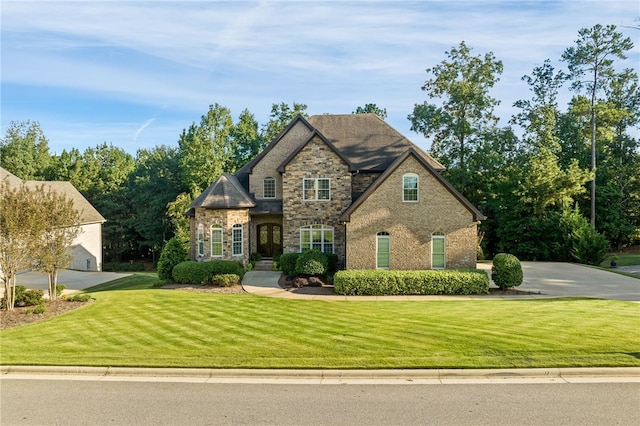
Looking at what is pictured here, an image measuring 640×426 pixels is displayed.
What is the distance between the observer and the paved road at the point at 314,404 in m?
7.94

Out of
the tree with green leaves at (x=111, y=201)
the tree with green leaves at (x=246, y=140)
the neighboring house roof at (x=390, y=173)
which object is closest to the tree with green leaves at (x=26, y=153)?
the tree with green leaves at (x=111, y=201)

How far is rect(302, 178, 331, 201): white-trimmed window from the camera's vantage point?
1067 inches

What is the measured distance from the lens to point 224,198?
86.2 ft

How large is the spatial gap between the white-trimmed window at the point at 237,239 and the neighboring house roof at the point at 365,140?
8.34m

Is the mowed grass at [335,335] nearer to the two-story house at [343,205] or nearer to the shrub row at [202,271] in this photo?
the shrub row at [202,271]

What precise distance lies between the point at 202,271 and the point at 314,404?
15.5 m

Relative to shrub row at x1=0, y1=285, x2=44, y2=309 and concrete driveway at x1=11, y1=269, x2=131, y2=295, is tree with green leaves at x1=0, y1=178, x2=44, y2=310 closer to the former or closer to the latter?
shrub row at x1=0, y1=285, x2=44, y2=309

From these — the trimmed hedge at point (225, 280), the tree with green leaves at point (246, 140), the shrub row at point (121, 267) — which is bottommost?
the shrub row at point (121, 267)

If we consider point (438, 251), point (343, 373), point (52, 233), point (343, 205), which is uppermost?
point (343, 205)

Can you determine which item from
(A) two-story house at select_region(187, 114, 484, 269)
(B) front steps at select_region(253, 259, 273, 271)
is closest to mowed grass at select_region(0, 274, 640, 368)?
(A) two-story house at select_region(187, 114, 484, 269)

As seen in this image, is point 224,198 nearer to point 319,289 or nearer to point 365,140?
point 319,289

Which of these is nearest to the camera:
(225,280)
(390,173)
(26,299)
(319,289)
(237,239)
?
(26,299)

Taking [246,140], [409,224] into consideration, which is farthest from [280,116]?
[409,224]

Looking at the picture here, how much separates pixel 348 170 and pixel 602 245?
21491mm
